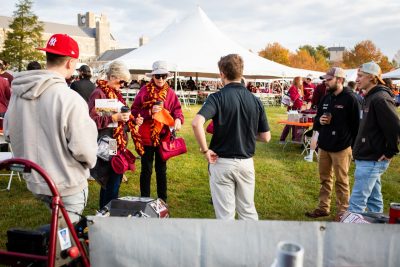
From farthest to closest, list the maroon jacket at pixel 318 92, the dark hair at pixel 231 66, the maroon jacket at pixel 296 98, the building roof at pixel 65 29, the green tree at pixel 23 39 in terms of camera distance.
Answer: the building roof at pixel 65 29 → the green tree at pixel 23 39 → the maroon jacket at pixel 296 98 → the maroon jacket at pixel 318 92 → the dark hair at pixel 231 66

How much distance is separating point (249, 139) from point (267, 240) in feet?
4.97

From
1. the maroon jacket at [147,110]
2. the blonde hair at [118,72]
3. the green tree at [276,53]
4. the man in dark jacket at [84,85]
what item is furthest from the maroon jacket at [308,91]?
the green tree at [276,53]

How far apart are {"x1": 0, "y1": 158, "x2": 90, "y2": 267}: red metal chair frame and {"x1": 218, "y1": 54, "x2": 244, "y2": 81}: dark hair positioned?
178 centimetres

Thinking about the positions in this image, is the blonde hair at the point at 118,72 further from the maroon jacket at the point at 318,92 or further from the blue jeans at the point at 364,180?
the maroon jacket at the point at 318,92

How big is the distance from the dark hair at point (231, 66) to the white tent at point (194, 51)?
11.6 meters

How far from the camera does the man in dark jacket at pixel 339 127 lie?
4.52 metres

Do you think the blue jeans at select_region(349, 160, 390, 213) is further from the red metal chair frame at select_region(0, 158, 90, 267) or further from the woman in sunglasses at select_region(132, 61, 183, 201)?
the red metal chair frame at select_region(0, 158, 90, 267)

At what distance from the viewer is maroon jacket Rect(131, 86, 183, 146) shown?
4.73 metres

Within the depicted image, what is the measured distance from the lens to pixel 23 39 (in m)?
51.3

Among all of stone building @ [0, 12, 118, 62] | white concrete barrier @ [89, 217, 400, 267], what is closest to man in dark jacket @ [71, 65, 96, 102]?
white concrete barrier @ [89, 217, 400, 267]

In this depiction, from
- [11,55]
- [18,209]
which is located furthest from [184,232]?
[11,55]

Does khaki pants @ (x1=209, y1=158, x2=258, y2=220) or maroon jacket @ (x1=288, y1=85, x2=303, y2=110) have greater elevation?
maroon jacket @ (x1=288, y1=85, x2=303, y2=110)

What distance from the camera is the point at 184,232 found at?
1.94 meters

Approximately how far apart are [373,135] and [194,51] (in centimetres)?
1295
